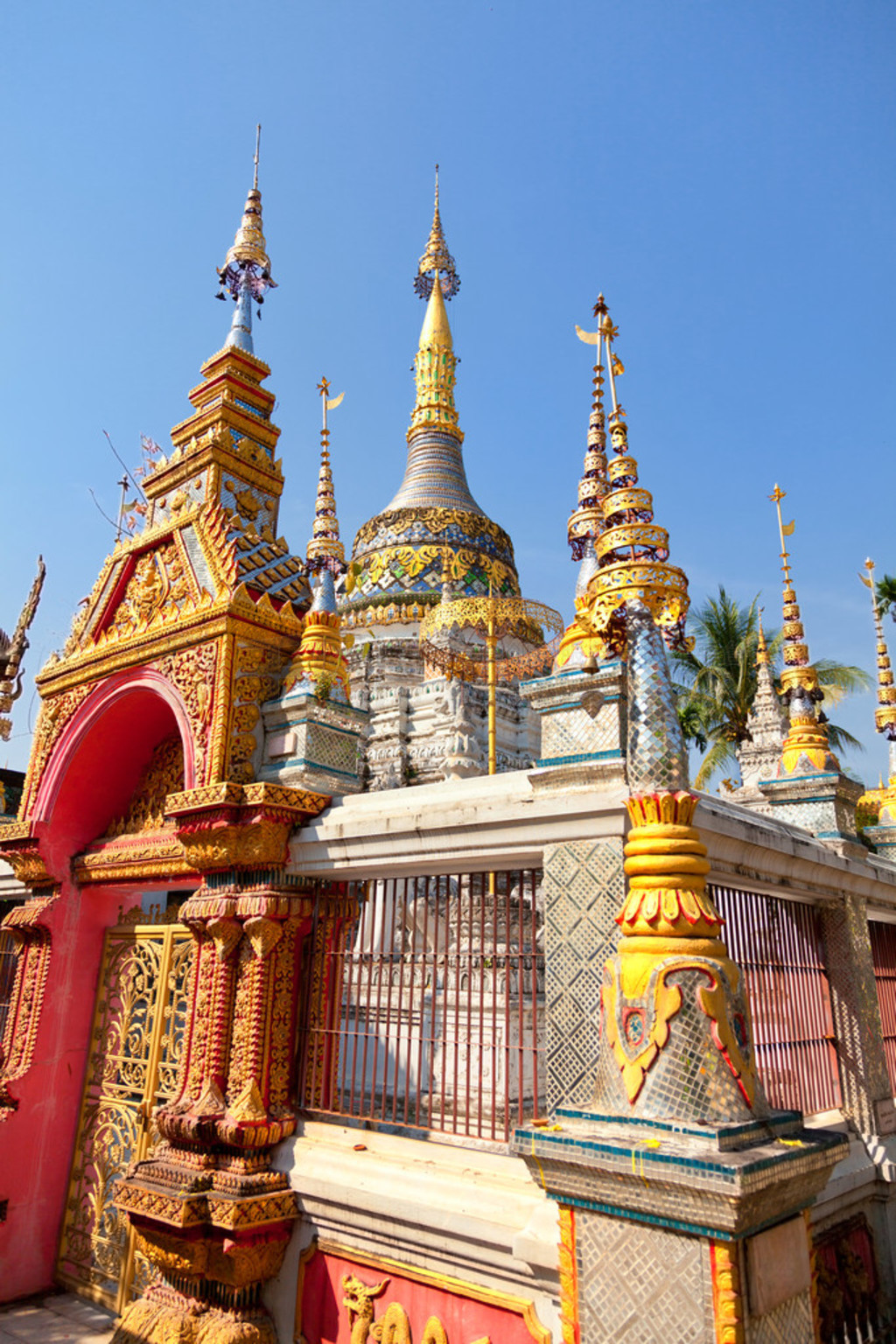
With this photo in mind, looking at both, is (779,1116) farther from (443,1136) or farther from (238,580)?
(238,580)

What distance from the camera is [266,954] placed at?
241 inches

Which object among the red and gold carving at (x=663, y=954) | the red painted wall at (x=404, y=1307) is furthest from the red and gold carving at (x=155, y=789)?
the red and gold carving at (x=663, y=954)

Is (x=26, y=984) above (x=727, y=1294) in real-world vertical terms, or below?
above

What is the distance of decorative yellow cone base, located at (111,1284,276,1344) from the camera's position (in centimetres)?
546

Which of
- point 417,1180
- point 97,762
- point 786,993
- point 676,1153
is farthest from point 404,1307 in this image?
point 97,762

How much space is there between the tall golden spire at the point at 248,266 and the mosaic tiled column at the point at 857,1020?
7.87 metres

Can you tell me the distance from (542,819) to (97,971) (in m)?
5.75

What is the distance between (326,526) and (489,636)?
25.7 feet

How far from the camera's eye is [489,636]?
15.9 metres

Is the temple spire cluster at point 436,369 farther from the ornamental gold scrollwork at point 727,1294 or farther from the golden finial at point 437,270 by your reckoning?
the ornamental gold scrollwork at point 727,1294

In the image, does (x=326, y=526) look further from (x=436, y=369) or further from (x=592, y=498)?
(x=436, y=369)

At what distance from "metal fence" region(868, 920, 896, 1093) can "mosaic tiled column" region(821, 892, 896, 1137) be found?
616 mm

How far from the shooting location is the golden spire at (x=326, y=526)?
26.2ft

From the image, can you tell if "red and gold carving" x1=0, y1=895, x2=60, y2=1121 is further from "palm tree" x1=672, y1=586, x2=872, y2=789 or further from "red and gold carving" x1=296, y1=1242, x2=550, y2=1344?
"palm tree" x1=672, y1=586, x2=872, y2=789
